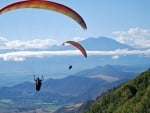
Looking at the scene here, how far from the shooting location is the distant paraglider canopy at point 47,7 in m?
28.8

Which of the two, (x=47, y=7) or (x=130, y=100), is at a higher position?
(x=47, y=7)

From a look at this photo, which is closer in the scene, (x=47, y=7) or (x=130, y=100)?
(x=47, y=7)

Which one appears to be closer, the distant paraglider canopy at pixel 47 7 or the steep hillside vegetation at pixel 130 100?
the distant paraglider canopy at pixel 47 7

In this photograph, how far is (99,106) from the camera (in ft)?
551

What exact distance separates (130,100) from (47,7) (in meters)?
123

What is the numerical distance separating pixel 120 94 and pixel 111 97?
5712 mm

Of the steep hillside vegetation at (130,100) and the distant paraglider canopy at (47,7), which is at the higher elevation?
the distant paraglider canopy at (47,7)

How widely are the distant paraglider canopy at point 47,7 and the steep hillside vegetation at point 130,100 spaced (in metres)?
104

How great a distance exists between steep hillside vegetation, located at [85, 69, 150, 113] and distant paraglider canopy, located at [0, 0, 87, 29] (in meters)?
104

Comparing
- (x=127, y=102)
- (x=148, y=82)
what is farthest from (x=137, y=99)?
(x=148, y=82)

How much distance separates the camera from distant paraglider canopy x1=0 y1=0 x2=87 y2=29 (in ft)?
94.3

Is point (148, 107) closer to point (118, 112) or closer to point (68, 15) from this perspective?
point (118, 112)

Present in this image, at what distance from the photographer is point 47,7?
98.2 ft

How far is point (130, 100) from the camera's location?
14875cm
